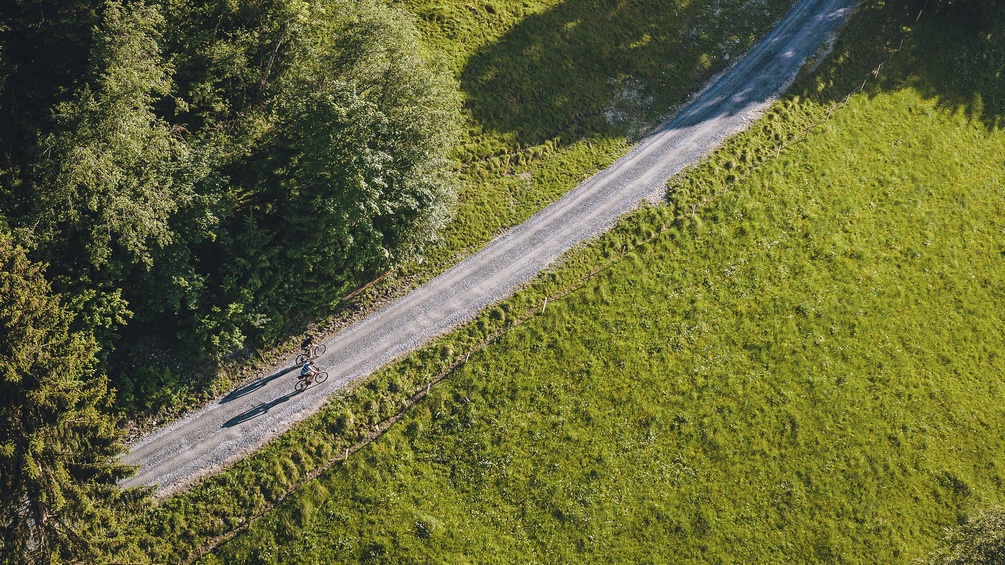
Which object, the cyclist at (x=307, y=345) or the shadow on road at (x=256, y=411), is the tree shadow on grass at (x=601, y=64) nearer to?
the cyclist at (x=307, y=345)

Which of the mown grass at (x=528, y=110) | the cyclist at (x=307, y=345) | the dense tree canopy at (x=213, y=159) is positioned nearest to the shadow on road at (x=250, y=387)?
the cyclist at (x=307, y=345)

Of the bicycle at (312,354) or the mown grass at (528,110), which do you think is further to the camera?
the bicycle at (312,354)

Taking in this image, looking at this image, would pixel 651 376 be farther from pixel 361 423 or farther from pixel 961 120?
pixel 961 120

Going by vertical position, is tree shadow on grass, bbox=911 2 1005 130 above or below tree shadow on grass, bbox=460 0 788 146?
below

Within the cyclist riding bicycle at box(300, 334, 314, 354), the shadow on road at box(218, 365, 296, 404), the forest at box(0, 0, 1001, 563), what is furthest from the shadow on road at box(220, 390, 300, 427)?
the forest at box(0, 0, 1001, 563)

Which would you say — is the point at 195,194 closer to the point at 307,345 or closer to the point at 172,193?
the point at 172,193

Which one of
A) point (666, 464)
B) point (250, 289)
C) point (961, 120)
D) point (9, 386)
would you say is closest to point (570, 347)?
point (666, 464)

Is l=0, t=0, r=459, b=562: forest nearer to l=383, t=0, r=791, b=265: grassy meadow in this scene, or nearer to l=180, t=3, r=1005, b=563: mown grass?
l=383, t=0, r=791, b=265: grassy meadow
